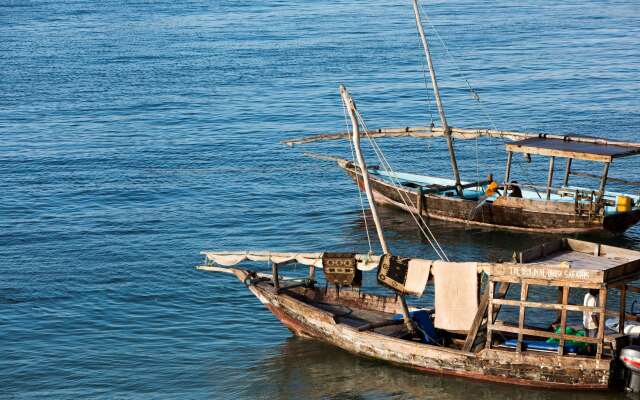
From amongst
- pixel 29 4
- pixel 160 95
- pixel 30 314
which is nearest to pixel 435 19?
pixel 160 95

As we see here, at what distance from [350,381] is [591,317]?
531 centimetres

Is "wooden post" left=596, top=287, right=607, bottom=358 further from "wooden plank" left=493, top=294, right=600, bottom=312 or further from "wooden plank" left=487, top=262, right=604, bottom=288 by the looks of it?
"wooden plank" left=487, top=262, right=604, bottom=288

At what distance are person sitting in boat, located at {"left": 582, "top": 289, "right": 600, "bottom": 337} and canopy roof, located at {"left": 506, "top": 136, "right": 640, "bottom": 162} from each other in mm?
9252

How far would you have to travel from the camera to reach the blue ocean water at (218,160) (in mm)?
23359

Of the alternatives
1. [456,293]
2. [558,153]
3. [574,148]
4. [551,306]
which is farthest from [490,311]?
[574,148]

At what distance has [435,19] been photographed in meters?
85.8

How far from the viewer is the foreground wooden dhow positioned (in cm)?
1931

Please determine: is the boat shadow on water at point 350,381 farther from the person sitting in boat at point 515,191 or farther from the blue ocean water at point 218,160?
the person sitting in boat at point 515,191

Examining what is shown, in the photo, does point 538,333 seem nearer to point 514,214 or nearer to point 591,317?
point 591,317

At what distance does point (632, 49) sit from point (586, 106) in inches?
717

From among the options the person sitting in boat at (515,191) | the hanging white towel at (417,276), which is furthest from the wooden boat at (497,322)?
the person sitting in boat at (515,191)

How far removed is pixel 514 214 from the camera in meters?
31.8

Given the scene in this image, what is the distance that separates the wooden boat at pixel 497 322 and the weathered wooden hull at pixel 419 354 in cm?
2

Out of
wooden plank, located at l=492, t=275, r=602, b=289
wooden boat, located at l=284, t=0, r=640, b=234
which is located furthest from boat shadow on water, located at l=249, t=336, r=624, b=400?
wooden boat, located at l=284, t=0, r=640, b=234
